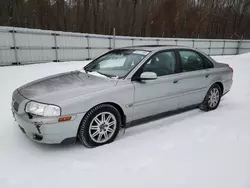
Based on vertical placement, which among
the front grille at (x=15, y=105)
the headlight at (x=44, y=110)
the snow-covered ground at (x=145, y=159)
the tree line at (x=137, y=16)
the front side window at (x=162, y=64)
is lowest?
the snow-covered ground at (x=145, y=159)

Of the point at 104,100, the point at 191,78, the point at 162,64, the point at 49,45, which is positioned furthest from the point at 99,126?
the point at 49,45

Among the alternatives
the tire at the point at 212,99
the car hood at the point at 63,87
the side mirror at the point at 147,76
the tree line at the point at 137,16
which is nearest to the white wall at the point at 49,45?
the tree line at the point at 137,16

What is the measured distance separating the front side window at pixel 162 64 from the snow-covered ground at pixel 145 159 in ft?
3.20

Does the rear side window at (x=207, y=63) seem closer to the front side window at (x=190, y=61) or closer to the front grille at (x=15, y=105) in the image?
the front side window at (x=190, y=61)

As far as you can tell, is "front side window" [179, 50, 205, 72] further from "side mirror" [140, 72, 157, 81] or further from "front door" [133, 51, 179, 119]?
"side mirror" [140, 72, 157, 81]

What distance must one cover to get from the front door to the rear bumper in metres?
1.04

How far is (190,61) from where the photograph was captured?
4070 millimetres

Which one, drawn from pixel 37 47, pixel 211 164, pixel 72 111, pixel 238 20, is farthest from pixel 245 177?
pixel 238 20

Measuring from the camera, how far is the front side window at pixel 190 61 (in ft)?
12.8

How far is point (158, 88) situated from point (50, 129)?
184 cm

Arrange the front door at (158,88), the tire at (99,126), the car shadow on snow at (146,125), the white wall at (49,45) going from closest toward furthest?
the tire at (99,126) → the car shadow on snow at (146,125) → the front door at (158,88) → the white wall at (49,45)

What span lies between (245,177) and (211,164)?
39 centimetres

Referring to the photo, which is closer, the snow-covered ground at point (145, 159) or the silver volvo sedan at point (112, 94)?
the snow-covered ground at point (145, 159)

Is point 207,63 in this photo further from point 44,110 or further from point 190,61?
point 44,110
